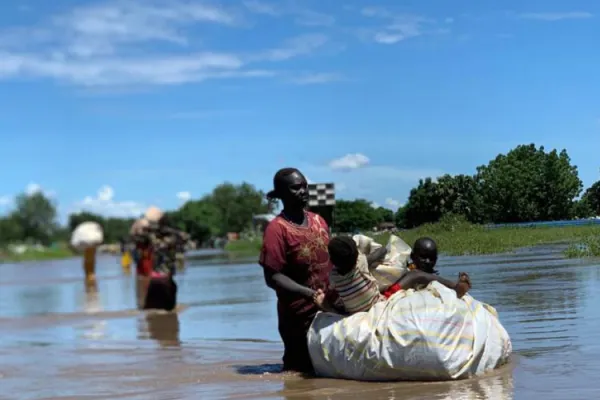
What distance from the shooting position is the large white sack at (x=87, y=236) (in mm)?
7758

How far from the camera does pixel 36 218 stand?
11539 mm

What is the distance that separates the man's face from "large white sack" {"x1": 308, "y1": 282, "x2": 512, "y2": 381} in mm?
852

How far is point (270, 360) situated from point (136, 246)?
8.69ft

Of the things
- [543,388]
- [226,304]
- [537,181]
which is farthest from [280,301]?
[226,304]

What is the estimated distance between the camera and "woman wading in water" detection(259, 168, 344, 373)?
241 inches

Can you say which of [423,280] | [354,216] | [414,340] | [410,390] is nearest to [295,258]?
[423,280]

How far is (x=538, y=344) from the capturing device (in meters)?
6.94

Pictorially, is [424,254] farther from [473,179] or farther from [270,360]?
[473,179]

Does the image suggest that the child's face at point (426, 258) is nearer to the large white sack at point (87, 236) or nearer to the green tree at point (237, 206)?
the large white sack at point (87, 236)

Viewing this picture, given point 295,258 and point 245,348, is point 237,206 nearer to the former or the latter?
point 245,348

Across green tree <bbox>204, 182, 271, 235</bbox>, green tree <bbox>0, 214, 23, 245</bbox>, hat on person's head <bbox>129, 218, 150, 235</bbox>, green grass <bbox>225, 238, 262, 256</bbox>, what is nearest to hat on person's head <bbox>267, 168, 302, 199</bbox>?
hat on person's head <bbox>129, 218, 150, 235</bbox>

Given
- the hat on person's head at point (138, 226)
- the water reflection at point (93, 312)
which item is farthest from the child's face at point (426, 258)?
the water reflection at point (93, 312)

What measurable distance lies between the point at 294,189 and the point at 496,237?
636cm

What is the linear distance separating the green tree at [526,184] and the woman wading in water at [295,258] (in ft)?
16.1
